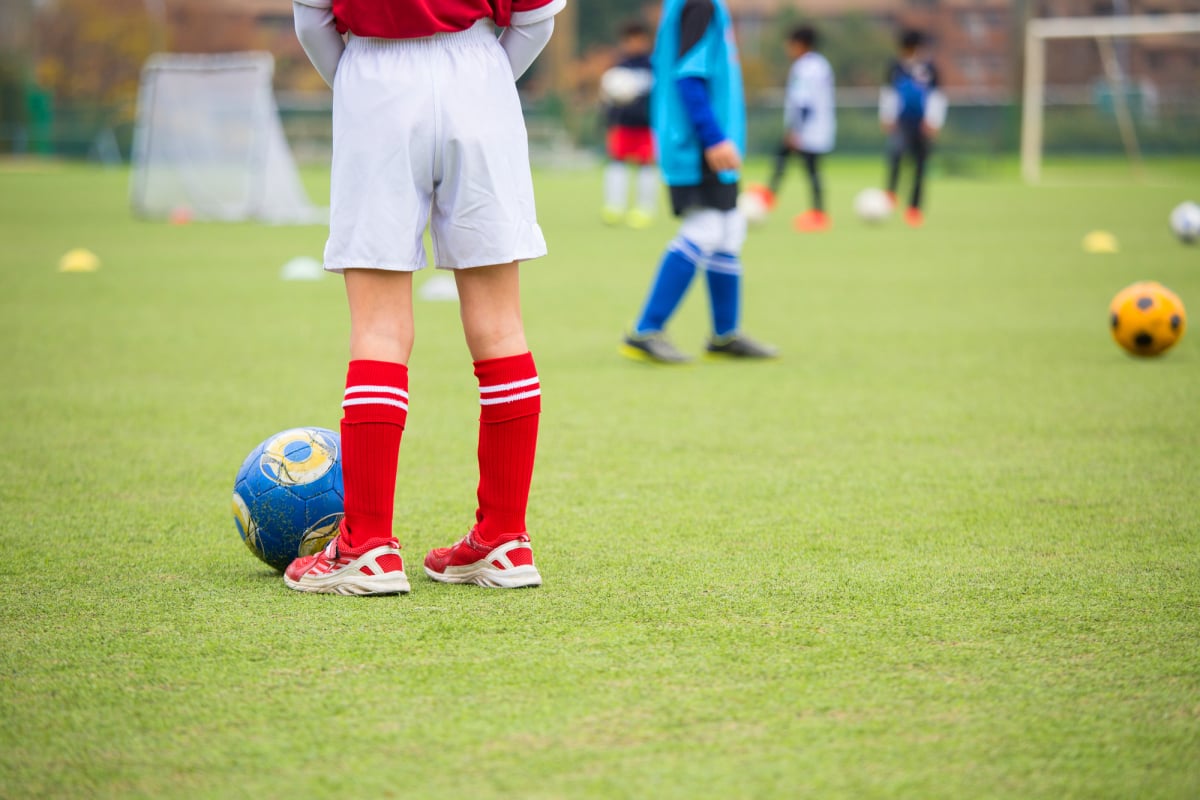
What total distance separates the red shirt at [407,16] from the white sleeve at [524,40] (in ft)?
0.54

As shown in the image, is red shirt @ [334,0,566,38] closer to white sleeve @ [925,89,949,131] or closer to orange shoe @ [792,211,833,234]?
orange shoe @ [792,211,833,234]

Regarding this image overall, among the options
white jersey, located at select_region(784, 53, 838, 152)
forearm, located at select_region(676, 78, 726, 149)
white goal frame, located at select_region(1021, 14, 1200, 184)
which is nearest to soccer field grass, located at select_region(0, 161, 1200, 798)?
forearm, located at select_region(676, 78, 726, 149)

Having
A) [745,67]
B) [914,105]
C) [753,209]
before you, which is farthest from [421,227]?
[745,67]

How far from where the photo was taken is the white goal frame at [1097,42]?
26.5m

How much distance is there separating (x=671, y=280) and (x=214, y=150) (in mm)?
13807

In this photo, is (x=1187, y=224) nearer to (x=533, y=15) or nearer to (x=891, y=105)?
(x=891, y=105)

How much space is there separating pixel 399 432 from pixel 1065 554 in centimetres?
182

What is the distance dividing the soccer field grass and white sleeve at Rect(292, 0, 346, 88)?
1317 mm

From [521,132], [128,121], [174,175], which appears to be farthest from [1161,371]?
[128,121]

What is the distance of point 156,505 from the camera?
13.8 ft

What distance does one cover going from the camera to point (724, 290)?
7.04 m

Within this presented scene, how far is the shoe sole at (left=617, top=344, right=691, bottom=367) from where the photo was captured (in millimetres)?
7156

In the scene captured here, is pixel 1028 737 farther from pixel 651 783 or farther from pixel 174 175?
pixel 174 175

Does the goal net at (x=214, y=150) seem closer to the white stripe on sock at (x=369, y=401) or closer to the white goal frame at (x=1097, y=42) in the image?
the white stripe on sock at (x=369, y=401)
